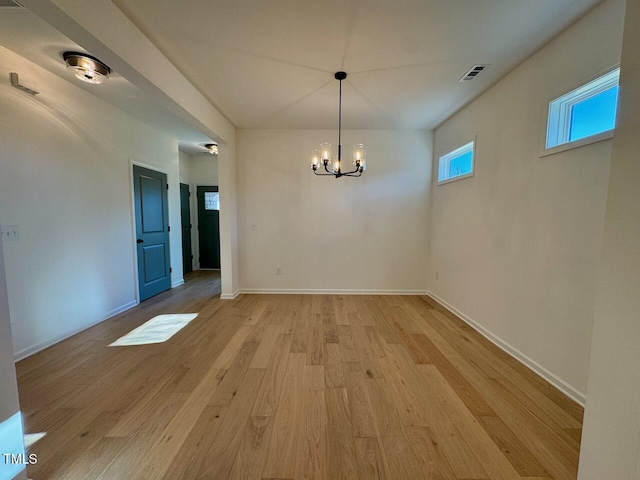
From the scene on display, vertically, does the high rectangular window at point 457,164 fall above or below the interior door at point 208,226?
above

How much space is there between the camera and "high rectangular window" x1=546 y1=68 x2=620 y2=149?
5.65 ft

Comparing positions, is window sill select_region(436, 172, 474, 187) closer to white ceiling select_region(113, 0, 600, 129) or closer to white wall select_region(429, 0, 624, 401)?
white wall select_region(429, 0, 624, 401)

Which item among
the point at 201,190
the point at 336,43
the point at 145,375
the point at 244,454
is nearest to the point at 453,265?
the point at 336,43

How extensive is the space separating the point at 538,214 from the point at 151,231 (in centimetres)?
514

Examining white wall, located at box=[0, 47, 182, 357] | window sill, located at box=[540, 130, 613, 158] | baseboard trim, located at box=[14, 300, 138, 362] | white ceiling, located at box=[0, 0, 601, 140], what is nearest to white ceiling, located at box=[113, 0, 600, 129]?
white ceiling, located at box=[0, 0, 601, 140]

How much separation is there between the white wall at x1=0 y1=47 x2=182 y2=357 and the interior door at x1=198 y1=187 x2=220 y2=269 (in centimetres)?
255

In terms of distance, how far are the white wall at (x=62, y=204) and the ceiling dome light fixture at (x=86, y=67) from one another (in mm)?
451

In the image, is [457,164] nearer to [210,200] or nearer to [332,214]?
[332,214]

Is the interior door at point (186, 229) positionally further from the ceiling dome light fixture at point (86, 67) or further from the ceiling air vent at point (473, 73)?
the ceiling air vent at point (473, 73)

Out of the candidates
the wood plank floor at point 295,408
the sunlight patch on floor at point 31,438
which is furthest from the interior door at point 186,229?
the sunlight patch on floor at point 31,438

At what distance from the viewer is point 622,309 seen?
3.14 feet

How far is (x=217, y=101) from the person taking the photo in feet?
10.7

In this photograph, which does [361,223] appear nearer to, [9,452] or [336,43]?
[336,43]

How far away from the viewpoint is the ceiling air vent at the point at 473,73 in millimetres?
2465
